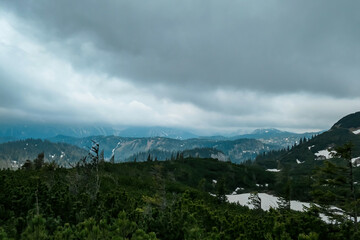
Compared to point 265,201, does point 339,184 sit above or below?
above

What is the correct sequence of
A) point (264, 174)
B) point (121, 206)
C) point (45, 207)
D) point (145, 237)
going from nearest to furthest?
point (145, 237)
point (45, 207)
point (121, 206)
point (264, 174)

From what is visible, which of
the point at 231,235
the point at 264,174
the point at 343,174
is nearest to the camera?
the point at 231,235

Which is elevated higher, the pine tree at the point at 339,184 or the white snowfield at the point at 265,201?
the pine tree at the point at 339,184

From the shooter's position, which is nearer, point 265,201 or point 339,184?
point 339,184

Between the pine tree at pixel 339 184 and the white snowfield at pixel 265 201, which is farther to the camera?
the white snowfield at pixel 265 201

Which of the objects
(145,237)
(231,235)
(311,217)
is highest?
(145,237)

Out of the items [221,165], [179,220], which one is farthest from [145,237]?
[221,165]

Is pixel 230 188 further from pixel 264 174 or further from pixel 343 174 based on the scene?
pixel 343 174

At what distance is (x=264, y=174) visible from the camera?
122m

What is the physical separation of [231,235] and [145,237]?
4264 millimetres

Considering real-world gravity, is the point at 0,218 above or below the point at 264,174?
above

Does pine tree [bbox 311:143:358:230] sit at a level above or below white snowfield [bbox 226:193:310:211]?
above

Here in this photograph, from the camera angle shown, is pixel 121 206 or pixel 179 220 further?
pixel 121 206

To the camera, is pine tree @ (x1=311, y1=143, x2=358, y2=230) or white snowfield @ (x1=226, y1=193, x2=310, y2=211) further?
white snowfield @ (x1=226, y1=193, x2=310, y2=211)
